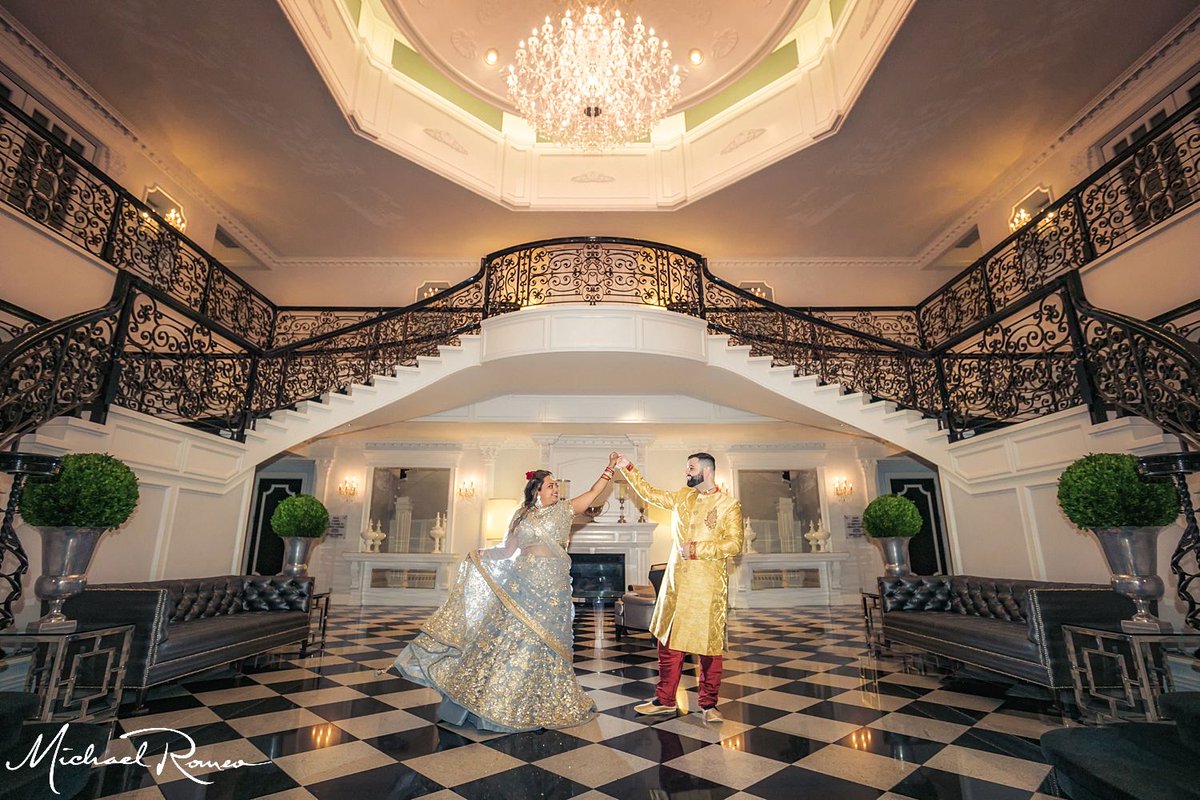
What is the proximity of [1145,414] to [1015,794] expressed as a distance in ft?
8.95

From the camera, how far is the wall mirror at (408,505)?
9.34 metres

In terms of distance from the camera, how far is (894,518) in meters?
5.36

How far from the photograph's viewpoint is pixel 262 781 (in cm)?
214

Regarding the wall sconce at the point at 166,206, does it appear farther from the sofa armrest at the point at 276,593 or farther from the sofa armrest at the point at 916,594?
the sofa armrest at the point at 916,594

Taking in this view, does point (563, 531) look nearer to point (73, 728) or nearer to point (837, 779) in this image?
point (837, 779)

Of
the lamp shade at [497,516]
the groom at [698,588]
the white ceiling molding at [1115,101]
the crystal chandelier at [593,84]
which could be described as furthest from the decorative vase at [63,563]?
the white ceiling molding at [1115,101]

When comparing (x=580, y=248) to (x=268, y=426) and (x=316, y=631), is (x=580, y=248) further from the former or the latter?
(x=316, y=631)

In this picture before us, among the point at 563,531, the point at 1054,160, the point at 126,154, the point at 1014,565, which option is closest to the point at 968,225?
the point at 1054,160

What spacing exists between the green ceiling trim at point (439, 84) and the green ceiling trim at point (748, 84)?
3169 millimetres

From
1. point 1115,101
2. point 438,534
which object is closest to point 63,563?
point 438,534

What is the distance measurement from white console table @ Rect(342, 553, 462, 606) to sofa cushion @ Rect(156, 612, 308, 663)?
4431 millimetres

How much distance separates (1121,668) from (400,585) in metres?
8.89

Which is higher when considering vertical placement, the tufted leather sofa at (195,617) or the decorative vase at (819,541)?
the decorative vase at (819,541)

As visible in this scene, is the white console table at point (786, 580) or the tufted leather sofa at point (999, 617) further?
the white console table at point (786, 580)
